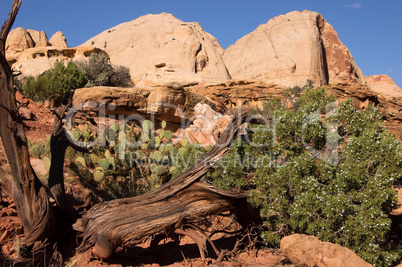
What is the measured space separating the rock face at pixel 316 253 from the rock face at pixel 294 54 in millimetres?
30003

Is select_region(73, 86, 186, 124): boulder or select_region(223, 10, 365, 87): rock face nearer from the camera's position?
select_region(73, 86, 186, 124): boulder

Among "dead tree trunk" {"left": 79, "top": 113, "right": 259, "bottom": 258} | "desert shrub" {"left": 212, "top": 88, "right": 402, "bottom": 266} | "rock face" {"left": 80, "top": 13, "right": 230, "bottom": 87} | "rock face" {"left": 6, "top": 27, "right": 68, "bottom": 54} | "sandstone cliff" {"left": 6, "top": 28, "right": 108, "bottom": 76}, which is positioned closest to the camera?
"dead tree trunk" {"left": 79, "top": 113, "right": 259, "bottom": 258}

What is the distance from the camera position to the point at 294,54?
37.2m

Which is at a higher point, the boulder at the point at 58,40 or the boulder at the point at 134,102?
the boulder at the point at 58,40

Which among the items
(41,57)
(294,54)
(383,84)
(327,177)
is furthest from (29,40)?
(383,84)

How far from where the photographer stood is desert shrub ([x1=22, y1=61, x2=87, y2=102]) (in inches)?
638

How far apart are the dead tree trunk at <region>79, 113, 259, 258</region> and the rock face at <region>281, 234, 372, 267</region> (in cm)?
121

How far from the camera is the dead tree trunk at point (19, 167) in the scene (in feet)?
14.8

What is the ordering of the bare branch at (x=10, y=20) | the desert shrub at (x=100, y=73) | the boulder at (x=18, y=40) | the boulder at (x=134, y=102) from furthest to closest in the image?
1. the boulder at (x=18, y=40)
2. the desert shrub at (x=100, y=73)
3. the boulder at (x=134, y=102)
4. the bare branch at (x=10, y=20)


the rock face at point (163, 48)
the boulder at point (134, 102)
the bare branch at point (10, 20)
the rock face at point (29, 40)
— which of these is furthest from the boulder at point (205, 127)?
the rock face at point (29, 40)

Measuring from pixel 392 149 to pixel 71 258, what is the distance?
536 centimetres

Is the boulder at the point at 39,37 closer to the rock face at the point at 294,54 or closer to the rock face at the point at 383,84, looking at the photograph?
the rock face at the point at 294,54

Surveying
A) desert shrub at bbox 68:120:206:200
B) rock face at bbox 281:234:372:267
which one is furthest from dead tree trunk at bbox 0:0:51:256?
rock face at bbox 281:234:372:267

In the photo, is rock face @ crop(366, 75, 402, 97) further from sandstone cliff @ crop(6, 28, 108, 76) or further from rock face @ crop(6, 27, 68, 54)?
rock face @ crop(6, 27, 68, 54)
